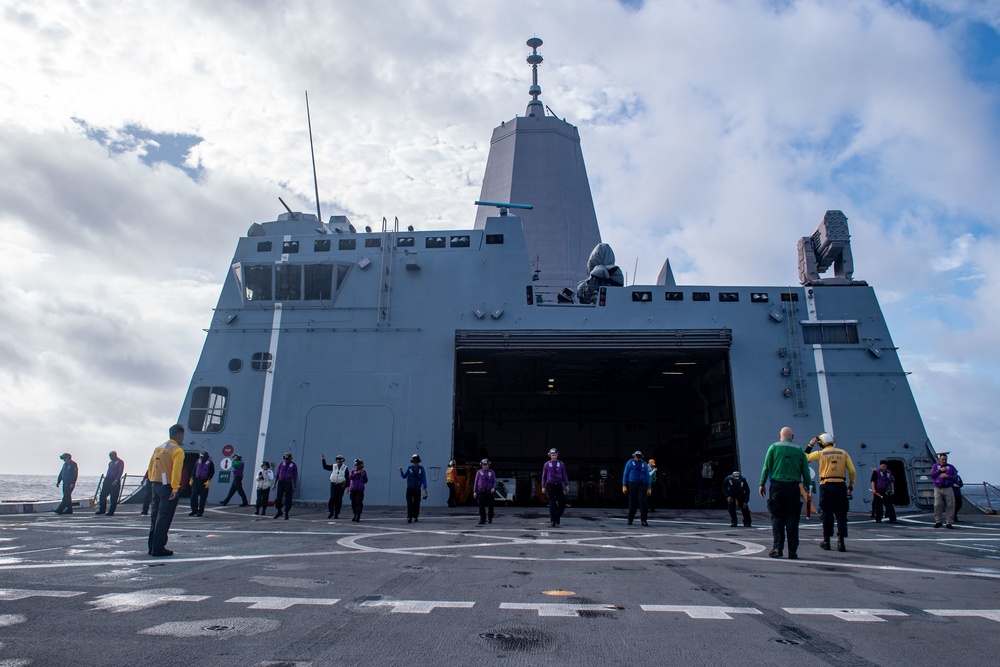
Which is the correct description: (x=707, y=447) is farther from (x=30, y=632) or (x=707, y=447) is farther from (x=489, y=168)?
(x=30, y=632)

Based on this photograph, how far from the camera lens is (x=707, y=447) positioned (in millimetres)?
27047

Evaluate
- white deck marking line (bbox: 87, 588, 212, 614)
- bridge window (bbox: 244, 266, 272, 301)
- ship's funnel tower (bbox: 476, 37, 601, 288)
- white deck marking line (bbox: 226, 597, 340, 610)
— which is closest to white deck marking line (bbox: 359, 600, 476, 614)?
white deck marking line (bbox: 226, 597, 340, 610)

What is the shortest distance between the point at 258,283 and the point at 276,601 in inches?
748

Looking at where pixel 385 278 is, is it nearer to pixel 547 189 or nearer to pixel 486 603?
pixel 547 189

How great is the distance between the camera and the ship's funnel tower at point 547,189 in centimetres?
2688

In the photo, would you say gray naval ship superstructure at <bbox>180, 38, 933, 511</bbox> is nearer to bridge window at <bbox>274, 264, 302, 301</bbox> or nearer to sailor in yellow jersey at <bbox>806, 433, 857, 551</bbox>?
bridge window at <bbox>274, 264, 302, 301</bbox>

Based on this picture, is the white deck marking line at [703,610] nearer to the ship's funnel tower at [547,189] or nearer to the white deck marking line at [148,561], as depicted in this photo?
the white deck marking line at [148,561]

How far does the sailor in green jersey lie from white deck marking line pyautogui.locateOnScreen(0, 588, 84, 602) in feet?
25.1

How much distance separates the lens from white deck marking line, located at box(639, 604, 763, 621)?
14.3 feet

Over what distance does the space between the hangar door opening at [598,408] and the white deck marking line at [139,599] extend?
15.9m

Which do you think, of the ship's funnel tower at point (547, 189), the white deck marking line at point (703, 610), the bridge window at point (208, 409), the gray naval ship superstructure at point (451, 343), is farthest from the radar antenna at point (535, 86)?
the white deck marking line at point (703, 610)

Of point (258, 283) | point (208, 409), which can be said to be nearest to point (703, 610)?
point (208, 409)

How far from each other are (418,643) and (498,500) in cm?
2480

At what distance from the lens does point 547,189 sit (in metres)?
27.5
